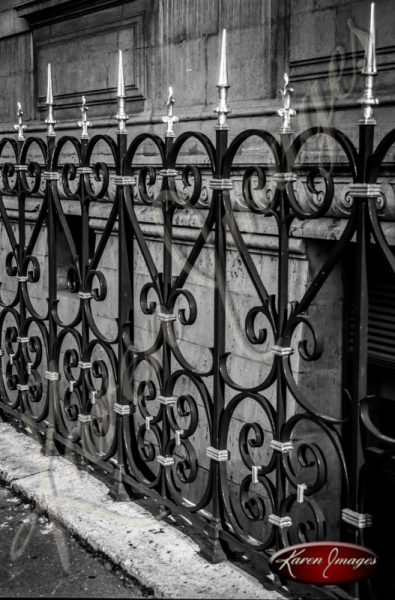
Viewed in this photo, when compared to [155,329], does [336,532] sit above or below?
below

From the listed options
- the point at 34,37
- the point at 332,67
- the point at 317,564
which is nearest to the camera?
the point at 317,564

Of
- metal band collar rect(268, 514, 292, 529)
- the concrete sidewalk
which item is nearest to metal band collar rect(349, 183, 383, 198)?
metal band collar rect(268, 514, 292, 529)

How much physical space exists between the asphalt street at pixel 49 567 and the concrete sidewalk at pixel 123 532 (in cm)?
4

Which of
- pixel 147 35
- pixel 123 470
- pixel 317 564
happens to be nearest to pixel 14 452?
pixel 123 470

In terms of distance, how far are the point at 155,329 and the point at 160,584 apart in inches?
174

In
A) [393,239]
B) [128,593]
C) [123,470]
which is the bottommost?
[128,593]

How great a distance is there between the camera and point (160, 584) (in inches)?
104

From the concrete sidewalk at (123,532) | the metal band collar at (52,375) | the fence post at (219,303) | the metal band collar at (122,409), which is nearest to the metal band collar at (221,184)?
the fence post at (219,303)

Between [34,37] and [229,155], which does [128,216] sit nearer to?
[229,155]

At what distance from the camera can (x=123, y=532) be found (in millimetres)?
3047

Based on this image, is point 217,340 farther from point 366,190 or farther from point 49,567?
point 49,567

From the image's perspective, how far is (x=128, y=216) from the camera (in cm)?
322

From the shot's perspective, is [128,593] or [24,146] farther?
[24,146]

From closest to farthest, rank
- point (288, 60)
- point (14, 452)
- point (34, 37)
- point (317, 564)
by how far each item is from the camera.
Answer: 1. point (317, 564)
2. point (14, 452)
3. point (288, 60)
4. point (34, 37)
